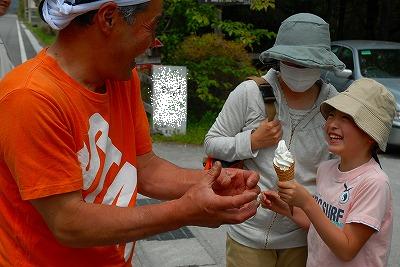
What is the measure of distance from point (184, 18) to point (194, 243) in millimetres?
5680

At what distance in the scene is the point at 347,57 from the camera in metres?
10.5

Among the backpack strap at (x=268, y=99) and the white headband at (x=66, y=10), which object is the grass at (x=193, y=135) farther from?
the white headband at (x=66, y=10)

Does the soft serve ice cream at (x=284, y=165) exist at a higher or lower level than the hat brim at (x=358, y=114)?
lower

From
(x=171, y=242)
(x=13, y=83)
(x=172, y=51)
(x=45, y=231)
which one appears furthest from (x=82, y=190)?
(x=172, y=51)

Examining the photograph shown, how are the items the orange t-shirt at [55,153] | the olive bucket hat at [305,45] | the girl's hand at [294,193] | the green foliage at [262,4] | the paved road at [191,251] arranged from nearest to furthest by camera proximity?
the orange t-shirt at [55,153], the girl's hand at [294,193], the olive bucket hat at [305,45], the paved road at [191,251], the green foliage at [262,4]

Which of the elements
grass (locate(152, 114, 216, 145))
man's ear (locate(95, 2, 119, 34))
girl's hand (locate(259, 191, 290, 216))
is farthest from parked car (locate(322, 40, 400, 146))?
man's ear (locate(95, 2, 119, 34))

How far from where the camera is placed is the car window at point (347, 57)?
402 inches

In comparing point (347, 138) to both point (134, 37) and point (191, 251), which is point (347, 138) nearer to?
point (134, 37)

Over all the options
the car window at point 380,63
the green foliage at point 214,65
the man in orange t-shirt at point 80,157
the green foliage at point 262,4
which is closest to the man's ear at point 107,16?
the man in orange t-shirt at point 80,157

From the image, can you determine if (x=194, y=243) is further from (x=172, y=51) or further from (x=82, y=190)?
(x=172, y=51)

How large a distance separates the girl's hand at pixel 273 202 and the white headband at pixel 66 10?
1.09 metres

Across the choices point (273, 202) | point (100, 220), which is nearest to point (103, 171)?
point (100, 220)

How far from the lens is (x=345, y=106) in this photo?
2406 mm

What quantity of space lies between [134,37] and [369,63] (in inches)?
356
